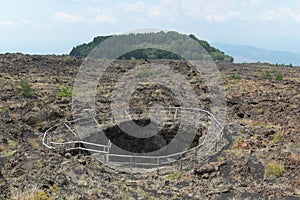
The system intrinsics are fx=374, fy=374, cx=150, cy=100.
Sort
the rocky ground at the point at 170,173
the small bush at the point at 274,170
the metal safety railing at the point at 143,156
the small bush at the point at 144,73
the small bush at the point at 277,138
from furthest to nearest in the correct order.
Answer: the small bush at the point at 144,73 < the small bush at the point at 277,138 < the metal safety railing at the point at 143,156 < the small bush at the point at 274,170 < the rocky ground at the point at 170,173

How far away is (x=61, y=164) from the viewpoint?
14.0 meters

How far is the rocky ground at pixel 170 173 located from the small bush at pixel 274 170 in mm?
32

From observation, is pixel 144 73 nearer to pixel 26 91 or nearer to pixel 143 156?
pixel 26 91

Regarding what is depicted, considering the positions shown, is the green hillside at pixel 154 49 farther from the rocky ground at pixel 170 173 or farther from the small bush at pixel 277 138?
the small bush at pixel 277 138

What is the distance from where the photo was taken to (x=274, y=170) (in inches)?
503

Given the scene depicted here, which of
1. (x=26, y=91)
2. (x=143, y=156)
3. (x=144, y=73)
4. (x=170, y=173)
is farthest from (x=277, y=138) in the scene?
(x=144, y=73)

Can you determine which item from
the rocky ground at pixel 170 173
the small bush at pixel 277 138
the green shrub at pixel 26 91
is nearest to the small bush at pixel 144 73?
the rocky ground at pixel 170 173

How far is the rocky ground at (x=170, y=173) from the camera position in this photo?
37.8ft

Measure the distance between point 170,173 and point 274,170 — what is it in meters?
3.97

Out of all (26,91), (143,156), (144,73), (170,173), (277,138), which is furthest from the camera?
(144,73)

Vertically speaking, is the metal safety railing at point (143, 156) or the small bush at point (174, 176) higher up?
the metal safety railing at point (143, 156)

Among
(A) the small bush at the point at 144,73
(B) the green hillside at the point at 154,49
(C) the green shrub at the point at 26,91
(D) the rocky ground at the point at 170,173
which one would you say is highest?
(B) the green hillside at the point at 154,49

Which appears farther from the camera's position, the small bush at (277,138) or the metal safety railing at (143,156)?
the small bush at (277,138)

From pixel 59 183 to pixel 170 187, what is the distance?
3.85m
